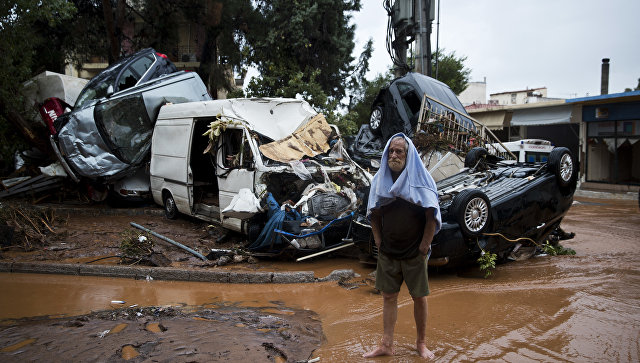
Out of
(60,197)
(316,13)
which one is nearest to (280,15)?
(316,13)

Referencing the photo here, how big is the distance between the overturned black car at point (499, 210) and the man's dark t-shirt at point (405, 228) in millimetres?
1930

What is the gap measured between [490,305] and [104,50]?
16.6 m

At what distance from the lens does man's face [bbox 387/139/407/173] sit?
11.5 feet

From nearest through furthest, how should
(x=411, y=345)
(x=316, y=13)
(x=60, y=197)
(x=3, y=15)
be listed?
(x=411, y=345) → (x=3, y=15) → (x=60, y=197) → (x=316, y=13)

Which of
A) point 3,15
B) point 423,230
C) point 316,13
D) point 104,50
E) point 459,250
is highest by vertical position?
point 316,13

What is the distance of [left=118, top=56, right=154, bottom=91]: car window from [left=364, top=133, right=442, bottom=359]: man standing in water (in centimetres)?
970

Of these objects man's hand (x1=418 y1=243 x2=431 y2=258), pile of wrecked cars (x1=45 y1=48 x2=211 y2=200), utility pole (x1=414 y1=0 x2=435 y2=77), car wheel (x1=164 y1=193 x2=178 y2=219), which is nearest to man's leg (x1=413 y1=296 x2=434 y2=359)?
man's hand (x1=418 y1=243 x2=431 y2=258)

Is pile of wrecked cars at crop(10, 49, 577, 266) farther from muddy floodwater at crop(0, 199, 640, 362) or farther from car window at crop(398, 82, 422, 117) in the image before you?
muddy floodwater at crop(0, 199, 640, 362)

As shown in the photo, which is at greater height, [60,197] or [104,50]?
[104,50]

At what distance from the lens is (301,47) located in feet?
51.4

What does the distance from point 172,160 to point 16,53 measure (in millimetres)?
4883

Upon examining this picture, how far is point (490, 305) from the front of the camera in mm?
4660

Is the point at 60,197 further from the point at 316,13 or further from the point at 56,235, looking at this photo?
the point at 316,13

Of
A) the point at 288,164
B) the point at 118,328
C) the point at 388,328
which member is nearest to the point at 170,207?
the point at 288,164
